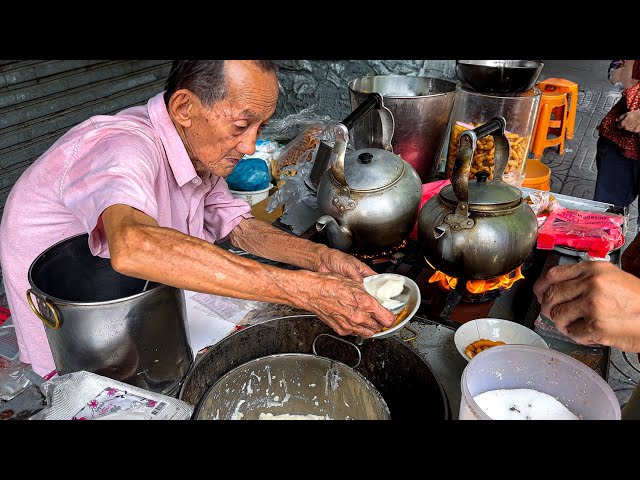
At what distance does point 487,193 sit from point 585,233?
3.34 ft

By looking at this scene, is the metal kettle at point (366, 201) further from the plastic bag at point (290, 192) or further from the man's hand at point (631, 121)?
the man's hand at point (631, 121)

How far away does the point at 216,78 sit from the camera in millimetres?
1738

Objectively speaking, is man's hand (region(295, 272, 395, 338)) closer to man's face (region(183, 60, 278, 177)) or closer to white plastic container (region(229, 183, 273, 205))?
man's face (region(183, 60, 278, 177))

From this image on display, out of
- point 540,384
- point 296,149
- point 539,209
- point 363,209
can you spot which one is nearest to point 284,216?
point 363,209

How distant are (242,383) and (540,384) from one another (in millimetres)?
1015

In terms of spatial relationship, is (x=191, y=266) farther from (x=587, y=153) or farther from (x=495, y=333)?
(x=587, y=153)

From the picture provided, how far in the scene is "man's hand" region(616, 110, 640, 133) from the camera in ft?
13.5

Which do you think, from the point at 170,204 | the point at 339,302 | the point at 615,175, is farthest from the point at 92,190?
the point at 615,175

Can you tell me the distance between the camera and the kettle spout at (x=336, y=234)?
2457 millimetres

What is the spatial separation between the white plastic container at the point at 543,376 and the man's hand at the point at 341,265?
0.74m

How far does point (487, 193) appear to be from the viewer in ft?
7.47

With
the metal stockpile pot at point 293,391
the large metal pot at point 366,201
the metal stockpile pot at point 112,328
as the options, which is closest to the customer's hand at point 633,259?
the large metal pot at point 366,201
